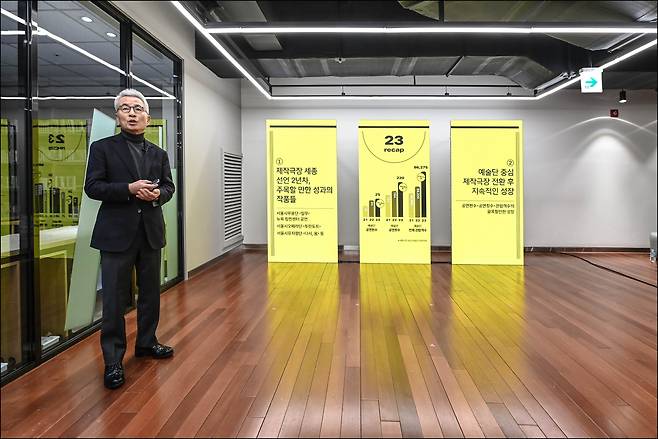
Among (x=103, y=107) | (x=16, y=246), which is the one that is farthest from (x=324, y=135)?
(x=16, y=246)

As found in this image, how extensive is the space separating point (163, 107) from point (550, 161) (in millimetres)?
6062

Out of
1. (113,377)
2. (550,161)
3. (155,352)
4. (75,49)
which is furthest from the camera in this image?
(550,161)

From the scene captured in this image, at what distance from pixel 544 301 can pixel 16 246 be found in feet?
13.1

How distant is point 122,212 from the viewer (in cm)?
239

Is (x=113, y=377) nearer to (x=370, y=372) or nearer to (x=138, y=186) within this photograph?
(x=138, y=186)

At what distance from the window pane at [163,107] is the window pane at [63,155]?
0.67 metres

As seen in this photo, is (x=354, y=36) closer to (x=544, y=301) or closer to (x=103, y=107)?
(x=103, y=107)

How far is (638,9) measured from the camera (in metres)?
3.41

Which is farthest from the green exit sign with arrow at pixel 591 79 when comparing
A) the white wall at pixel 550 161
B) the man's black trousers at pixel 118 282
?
the man's black trousers at pixel 118 282

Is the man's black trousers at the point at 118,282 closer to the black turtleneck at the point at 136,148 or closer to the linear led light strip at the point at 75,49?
the black turtleneck at the point at 136,148

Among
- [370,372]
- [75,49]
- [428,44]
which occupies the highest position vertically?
[428,44]

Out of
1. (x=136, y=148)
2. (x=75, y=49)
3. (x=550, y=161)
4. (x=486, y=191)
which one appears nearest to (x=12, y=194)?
(x=136, y=148)

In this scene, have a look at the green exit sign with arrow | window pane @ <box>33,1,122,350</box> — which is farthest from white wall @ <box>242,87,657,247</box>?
window pane @ <box>33,1,122,350</box>

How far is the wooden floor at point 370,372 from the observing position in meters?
1.95
